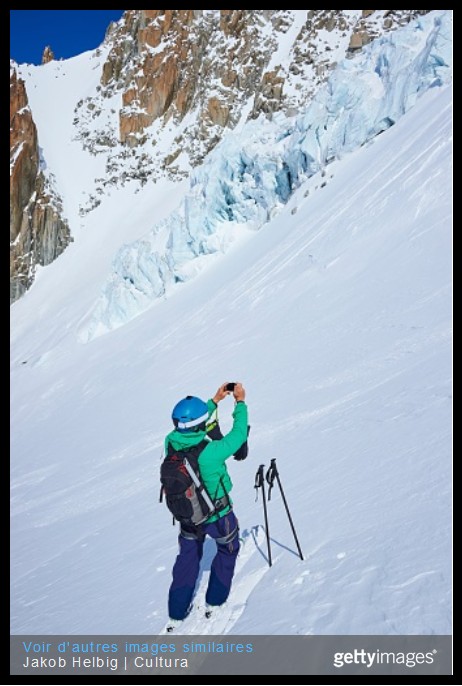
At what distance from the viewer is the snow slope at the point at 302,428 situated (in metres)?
3.39

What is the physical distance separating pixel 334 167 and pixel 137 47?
55.0 metres

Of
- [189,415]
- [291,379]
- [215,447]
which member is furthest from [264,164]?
[215,447]

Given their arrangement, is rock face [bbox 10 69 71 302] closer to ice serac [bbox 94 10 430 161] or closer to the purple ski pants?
ice serac [bbox 94 10 430 161]

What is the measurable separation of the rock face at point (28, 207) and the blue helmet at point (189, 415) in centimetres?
5981

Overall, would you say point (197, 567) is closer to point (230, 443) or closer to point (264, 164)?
point (230, 443)

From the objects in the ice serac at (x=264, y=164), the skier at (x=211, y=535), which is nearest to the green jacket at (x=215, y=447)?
the skier at (x=211, y=535)

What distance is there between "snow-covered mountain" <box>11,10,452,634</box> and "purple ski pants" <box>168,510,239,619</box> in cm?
16

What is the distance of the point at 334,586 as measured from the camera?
319 cm

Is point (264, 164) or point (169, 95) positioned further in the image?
point (169, 95)

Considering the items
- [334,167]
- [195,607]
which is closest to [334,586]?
[195,607]

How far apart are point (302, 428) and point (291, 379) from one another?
9.55ft

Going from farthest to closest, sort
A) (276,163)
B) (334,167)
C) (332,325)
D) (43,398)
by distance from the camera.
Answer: (276,163)
(334,167)
(43,398)
(332,325)

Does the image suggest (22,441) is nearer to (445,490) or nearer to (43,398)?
(43,398)

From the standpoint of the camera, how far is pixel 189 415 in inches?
130
